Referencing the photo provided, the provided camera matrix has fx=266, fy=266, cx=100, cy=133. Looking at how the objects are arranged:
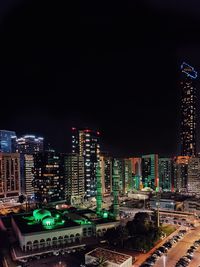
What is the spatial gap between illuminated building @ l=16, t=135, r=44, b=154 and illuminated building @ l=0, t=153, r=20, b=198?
40.4 m

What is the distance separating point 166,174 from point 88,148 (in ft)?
83.8

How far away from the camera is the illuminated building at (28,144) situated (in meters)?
101

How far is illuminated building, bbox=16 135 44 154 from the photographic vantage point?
10106cm

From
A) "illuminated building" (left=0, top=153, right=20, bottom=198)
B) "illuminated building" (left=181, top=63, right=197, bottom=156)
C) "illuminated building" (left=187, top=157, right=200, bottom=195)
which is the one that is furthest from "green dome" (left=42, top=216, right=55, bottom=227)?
"illuminated building" (left=181, top=63, right=197, bottom=156)

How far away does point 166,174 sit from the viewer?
259ft

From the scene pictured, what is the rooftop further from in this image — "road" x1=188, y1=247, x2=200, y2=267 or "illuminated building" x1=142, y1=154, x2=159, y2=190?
"illuminated building" x1=142, y1=154, x2=159, y2=190

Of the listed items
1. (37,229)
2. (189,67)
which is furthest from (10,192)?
(189,67)

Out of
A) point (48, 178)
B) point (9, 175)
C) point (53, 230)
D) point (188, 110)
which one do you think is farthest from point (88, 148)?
point (188, 110)

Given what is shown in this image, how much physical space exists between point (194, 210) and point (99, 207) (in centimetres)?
1487

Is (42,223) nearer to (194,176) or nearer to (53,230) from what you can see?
(53,230)

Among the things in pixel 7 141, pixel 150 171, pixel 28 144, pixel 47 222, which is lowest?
pixel 47 222

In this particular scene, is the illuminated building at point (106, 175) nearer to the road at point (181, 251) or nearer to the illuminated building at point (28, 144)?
the illuminated building at point (28, 144)

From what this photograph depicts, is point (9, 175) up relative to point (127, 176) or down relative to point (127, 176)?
up

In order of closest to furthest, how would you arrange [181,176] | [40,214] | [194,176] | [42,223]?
[42,223] < [40,214] < [194,176] < [181,176]
